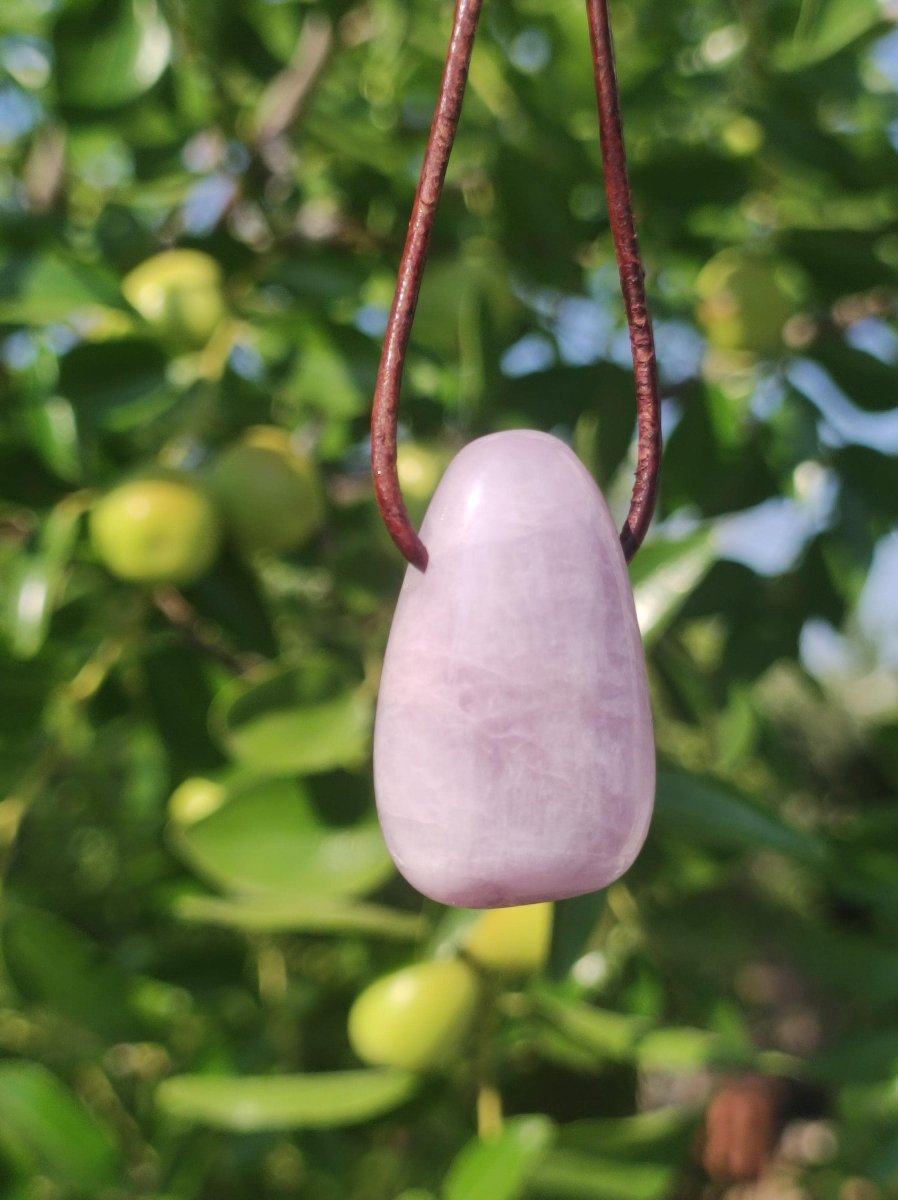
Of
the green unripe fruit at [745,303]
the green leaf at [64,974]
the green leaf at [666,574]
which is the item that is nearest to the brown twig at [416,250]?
the green leaf at [666,574]

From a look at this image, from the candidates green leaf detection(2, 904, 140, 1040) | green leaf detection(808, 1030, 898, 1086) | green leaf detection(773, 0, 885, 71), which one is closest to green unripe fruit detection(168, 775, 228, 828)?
green leaf detection(2, 904, 140, 1040)

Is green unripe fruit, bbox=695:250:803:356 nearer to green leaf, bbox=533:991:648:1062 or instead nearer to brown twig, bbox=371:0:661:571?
green leaf, bbox=533:991:648:1062

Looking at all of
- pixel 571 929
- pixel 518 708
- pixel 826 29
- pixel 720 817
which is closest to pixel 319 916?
pixel 571 929

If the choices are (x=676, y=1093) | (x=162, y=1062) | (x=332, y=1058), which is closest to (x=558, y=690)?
(x=332, y=1058)

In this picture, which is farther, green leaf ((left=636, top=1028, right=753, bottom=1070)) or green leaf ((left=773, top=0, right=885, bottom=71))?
green leaf ((left=773, top=0, right=885, bottom=71))

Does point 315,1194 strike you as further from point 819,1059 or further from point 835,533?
point 835,533

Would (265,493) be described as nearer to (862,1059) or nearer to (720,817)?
(720,817)
